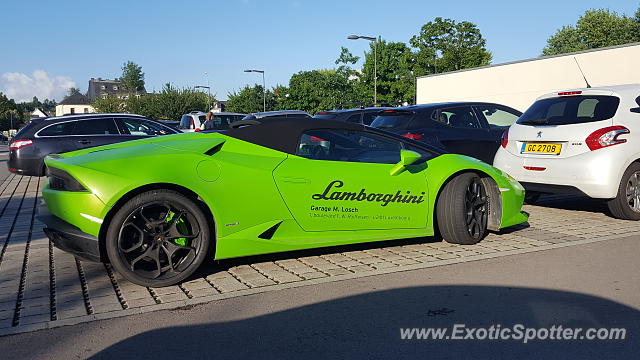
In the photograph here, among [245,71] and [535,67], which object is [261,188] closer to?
[535,67]

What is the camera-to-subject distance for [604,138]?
6.74 metres

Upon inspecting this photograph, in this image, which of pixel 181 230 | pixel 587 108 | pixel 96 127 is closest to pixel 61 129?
pixel 96 127

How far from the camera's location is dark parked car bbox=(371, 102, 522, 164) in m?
9.06

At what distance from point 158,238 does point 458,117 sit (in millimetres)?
6135

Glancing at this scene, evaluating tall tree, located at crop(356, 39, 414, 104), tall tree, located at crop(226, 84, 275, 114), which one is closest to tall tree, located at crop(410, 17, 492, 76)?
tall tree, located at crop(356, 39, 414, 104)

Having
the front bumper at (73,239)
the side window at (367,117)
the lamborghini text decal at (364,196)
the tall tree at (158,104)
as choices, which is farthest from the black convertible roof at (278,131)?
the tall tree at (158,104)

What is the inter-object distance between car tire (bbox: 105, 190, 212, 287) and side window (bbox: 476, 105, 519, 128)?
6368 mm

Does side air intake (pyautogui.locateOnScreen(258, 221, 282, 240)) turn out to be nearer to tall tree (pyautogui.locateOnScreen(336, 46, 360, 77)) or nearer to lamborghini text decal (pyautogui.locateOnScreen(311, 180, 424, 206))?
lamborghini text decal (pyautogui.locateOnScreen(311, 180, 424, 206))

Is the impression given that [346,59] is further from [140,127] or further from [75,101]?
[75,101]

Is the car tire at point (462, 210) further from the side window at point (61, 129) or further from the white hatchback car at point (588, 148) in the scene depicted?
the side window at point (61, 129)

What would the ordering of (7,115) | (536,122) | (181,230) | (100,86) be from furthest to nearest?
(100,86)
(7,115)
(536,122)
(181,230)

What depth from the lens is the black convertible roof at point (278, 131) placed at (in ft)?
16.5

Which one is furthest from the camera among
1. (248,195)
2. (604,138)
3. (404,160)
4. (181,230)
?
(604,138)

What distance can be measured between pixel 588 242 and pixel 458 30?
77416mm
